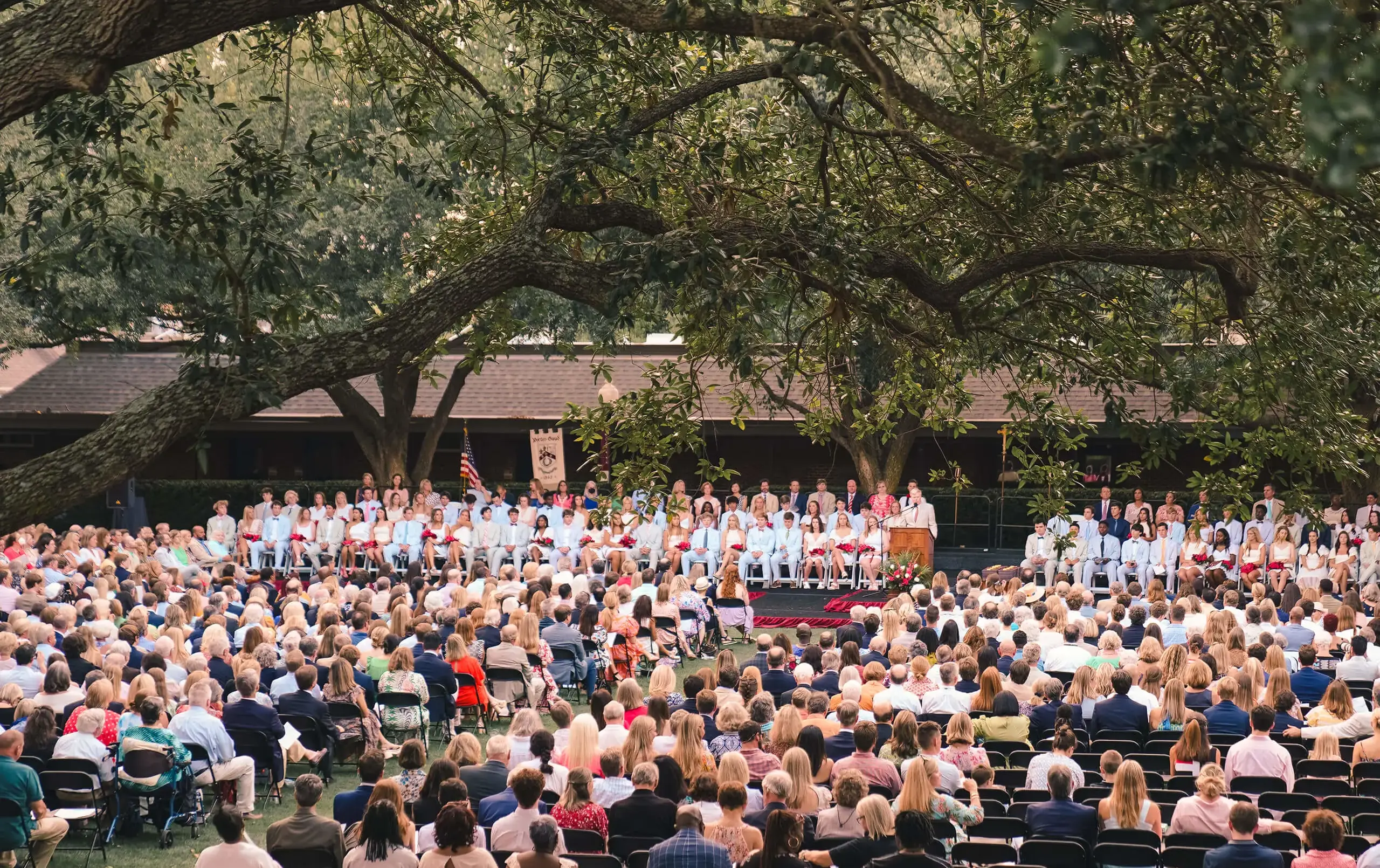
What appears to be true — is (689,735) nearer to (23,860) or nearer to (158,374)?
(23,860)

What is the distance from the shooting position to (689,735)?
34.9ft

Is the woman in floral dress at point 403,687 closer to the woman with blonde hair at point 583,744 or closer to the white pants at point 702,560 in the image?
the woman with blonde hair at point 583,744

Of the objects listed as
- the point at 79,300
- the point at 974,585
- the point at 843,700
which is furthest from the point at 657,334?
the point at 843,700

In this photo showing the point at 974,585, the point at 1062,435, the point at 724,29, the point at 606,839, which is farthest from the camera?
the point at 974,585

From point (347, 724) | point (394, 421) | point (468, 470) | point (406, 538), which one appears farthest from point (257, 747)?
point (394, 421)

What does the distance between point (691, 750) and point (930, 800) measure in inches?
77.7

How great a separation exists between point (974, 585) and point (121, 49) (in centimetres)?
1738

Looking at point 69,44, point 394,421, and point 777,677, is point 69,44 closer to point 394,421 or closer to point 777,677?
point 777,677

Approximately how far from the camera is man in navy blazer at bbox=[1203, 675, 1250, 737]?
12.2 metres

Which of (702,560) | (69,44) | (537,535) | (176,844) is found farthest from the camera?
(537,535)

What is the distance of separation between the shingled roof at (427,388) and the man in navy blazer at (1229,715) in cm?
1930

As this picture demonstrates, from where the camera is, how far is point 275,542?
2877 centimetres

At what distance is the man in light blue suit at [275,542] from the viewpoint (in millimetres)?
28781

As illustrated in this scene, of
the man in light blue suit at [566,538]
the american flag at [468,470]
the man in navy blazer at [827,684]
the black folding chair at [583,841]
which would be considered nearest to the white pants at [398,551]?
the american flag at [468,470]
